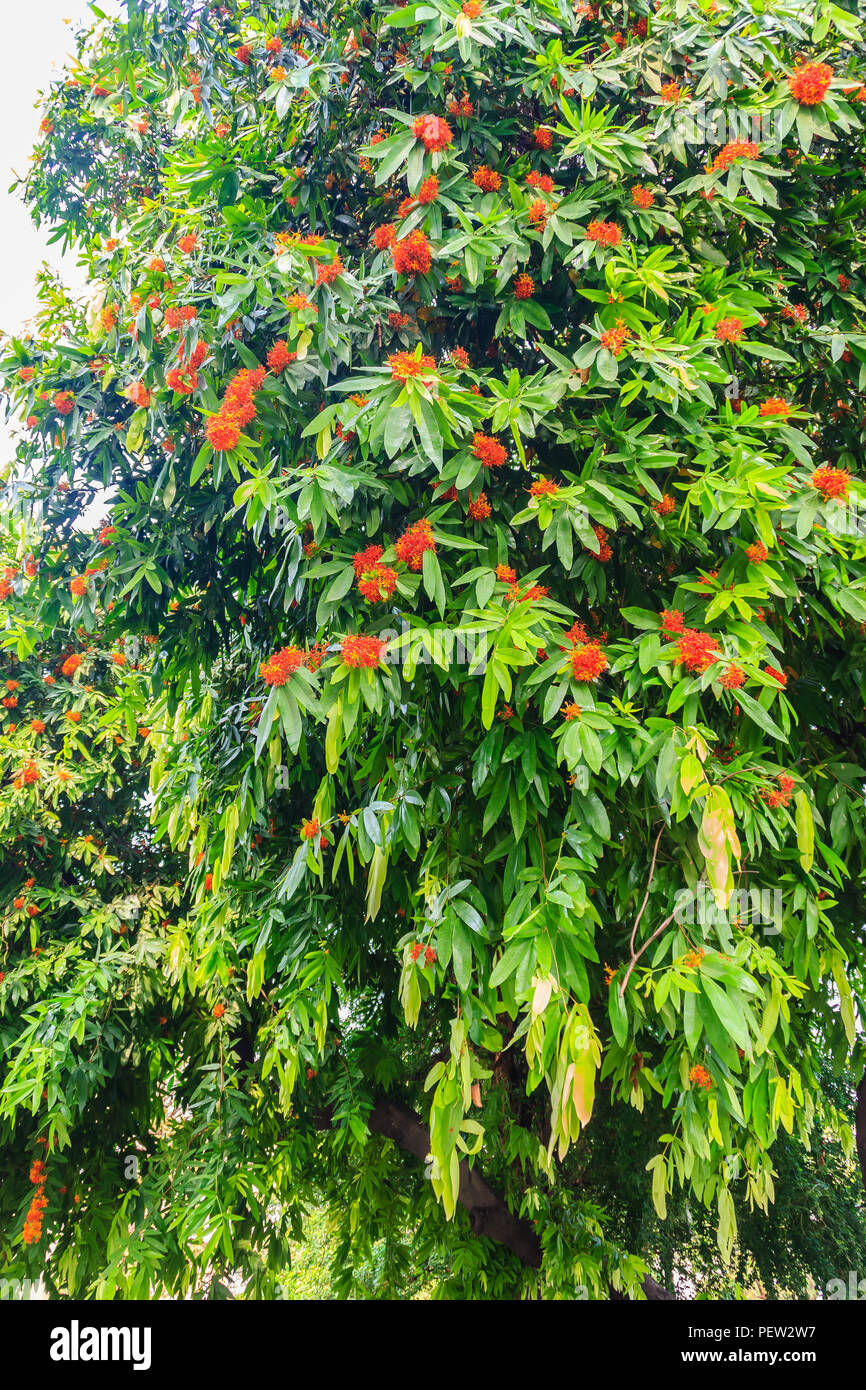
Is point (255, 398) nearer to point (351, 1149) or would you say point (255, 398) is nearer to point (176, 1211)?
point (176, 1211)

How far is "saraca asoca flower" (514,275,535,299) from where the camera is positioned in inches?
66.8

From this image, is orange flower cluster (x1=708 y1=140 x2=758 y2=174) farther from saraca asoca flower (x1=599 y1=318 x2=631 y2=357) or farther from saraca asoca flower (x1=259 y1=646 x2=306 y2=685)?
saraca asoca flower (x1=259 y1=646 x2=306 y2=685)

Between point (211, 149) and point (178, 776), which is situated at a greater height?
point (211, 149)

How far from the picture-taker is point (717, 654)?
4.66 ft

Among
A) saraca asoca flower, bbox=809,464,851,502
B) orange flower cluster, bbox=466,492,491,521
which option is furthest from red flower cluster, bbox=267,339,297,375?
saraca asoca flower, bbox=809,464,851,502

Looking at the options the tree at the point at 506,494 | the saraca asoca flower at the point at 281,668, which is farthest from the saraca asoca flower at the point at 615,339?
the saraca asoca flower at the point at 281,668

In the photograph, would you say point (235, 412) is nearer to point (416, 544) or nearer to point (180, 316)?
point (180, 316)

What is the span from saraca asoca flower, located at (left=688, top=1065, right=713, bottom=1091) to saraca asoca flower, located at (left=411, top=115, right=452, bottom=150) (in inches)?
68.7

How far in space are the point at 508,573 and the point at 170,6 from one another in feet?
5.61

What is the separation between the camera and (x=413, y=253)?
1.62m

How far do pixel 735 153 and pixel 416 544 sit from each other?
3.28ft

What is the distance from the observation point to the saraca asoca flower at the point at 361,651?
1.49 meters

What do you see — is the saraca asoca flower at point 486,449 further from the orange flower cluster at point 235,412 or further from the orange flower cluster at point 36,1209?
the orange flower cluster at point 36,1209
